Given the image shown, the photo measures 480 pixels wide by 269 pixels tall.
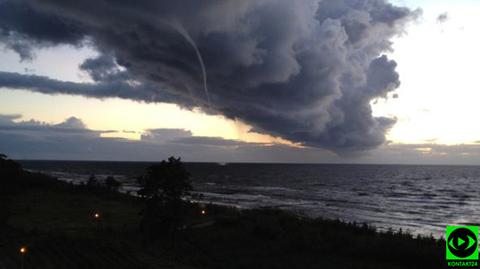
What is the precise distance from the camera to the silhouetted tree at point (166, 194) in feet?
85.3

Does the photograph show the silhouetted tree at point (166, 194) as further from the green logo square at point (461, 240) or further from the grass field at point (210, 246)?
the green logo square at point (461, 240)

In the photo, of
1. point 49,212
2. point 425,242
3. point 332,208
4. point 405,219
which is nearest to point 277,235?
point 425,242

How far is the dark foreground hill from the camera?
72.6ft

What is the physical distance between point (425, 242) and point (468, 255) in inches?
533

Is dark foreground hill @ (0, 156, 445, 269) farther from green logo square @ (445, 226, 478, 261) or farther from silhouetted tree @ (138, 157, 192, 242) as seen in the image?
green logo square @ (445, 226, 478, 261)

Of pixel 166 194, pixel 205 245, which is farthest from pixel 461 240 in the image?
pixel 166 194

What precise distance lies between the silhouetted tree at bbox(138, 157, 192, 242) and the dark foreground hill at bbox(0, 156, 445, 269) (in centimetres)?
144

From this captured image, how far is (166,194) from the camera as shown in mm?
26297

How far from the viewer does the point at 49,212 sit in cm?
4062

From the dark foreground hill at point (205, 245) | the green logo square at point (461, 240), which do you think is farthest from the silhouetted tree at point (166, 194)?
the green logo square at point (461, 240)

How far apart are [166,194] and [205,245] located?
440 centimetres

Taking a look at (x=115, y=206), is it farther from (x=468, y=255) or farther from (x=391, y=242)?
(x=468, y=255)

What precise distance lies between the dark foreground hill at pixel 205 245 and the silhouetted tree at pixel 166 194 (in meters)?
1.44

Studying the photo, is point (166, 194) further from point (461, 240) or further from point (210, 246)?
point (461, 240)
